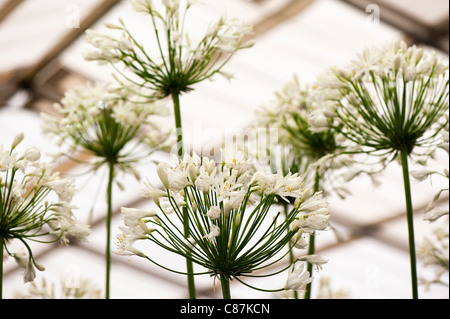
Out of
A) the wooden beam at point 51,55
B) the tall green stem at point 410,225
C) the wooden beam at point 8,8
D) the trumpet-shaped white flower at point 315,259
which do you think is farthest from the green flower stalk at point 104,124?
the wooden beam at point 51,55

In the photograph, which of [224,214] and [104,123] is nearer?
[224,214]

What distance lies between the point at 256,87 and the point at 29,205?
5.52m

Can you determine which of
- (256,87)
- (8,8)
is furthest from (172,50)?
(256,87)

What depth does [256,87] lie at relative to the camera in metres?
6.86

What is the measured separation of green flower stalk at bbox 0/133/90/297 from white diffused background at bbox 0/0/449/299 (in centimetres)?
73

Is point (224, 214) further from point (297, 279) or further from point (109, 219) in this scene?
point (109, 219)

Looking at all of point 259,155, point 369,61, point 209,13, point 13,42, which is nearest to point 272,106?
point 259,155

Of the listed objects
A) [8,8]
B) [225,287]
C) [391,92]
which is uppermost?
[8,8]

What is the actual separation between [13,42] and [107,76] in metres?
1.13

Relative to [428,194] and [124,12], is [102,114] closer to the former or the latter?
[124,12]

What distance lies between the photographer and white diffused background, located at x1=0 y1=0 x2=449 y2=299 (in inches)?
217

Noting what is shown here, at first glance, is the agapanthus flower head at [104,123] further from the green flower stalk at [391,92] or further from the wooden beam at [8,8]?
the wooden beam at [8,8]

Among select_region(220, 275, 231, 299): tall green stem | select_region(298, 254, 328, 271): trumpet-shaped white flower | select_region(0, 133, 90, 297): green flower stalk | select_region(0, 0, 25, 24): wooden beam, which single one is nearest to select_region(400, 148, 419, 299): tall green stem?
select_region(298, 254, 328, 271): trumpet-shaped white flower

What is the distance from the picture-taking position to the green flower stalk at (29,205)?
140 centimetres
